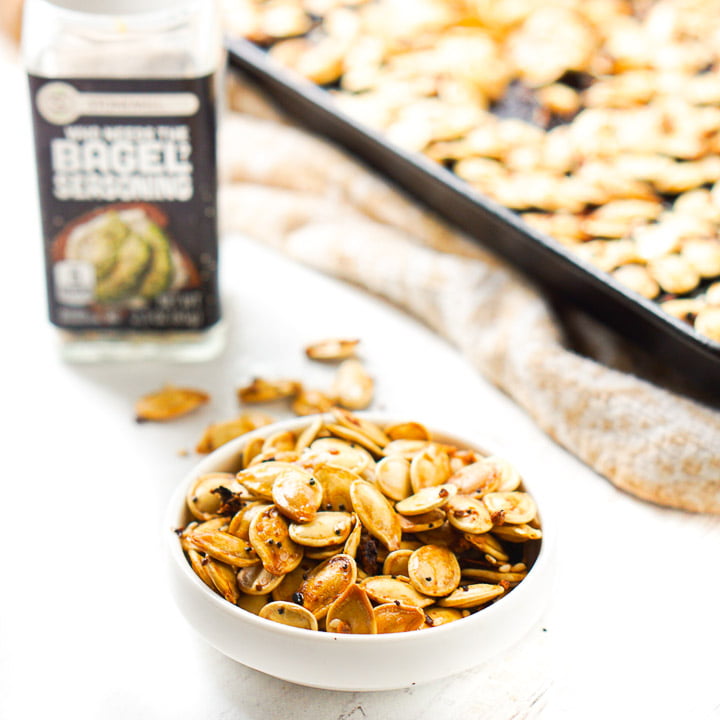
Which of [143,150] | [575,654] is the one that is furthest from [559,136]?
[575,654]

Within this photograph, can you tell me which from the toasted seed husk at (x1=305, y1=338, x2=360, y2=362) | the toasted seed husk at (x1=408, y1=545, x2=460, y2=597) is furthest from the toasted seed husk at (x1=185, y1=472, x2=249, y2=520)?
the toasted seed husk at (x1=305, y1=338, x2=360, y2=362)

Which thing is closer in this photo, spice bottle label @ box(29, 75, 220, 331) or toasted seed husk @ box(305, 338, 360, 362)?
spice bottle label @ box(29, 75, 220, 331)

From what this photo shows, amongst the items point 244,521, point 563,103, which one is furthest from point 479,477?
point 563,103

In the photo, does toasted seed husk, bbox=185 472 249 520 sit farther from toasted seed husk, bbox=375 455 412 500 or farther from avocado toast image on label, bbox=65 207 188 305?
avocado toast image on label, bbox=65 207 188 305

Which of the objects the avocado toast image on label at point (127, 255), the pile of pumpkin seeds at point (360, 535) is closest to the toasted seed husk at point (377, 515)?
the pile of pumpkin seeds at point (360, 535)

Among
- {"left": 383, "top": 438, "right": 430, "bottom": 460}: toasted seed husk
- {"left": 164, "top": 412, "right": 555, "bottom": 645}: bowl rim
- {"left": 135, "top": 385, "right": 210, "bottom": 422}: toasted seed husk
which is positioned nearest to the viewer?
{"left": 164, "top": 412, "right": 555, "bottom": 645}: bowl rim

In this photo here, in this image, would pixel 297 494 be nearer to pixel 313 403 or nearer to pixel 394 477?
pixel 394 477

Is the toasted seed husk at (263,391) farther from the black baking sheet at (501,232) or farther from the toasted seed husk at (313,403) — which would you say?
the black baking sheet at (501,232)
